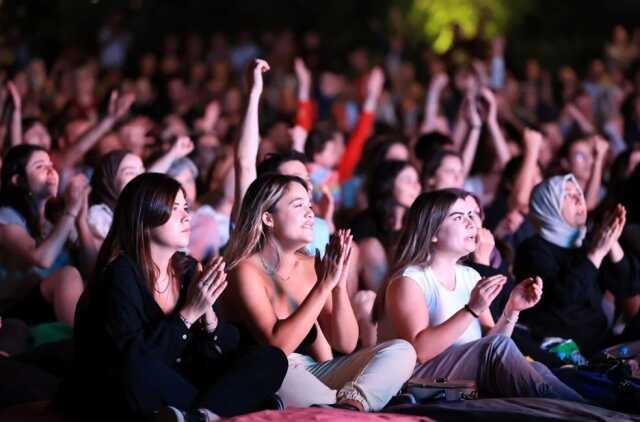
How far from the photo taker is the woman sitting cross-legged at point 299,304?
16.0 feet

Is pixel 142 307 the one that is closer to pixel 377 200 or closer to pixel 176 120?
pixel 377 200

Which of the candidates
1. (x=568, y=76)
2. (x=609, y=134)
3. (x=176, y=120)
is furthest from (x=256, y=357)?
(x=568, y=76)

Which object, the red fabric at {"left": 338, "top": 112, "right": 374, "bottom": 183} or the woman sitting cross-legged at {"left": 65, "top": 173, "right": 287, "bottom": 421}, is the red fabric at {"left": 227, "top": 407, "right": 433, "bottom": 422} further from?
the red fabric at {"left": 338, "top": 112, "right": 374, "bottom": 183}

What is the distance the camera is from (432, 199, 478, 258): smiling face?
5551mm

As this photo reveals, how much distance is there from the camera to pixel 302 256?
5434mm

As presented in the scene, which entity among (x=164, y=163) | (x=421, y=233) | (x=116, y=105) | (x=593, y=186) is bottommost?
(x=421, y=233)

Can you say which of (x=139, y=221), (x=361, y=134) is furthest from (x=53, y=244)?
(x=361, y=134)

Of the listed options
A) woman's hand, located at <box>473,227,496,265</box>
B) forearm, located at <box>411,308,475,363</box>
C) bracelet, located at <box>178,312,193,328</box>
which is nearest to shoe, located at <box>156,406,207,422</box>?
bracelet, located at <box>178,312,193,328</box>

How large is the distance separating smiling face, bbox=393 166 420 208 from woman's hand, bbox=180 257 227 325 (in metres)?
2.67

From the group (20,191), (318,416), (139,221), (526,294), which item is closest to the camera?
(318,416)

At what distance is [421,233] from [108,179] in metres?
1.82

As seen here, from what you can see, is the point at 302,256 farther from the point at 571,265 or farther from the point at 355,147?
the point at 355,147

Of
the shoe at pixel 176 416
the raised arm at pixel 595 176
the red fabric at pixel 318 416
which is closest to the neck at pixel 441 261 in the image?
the red fabric at pixel 318 416

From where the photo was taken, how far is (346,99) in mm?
13312
